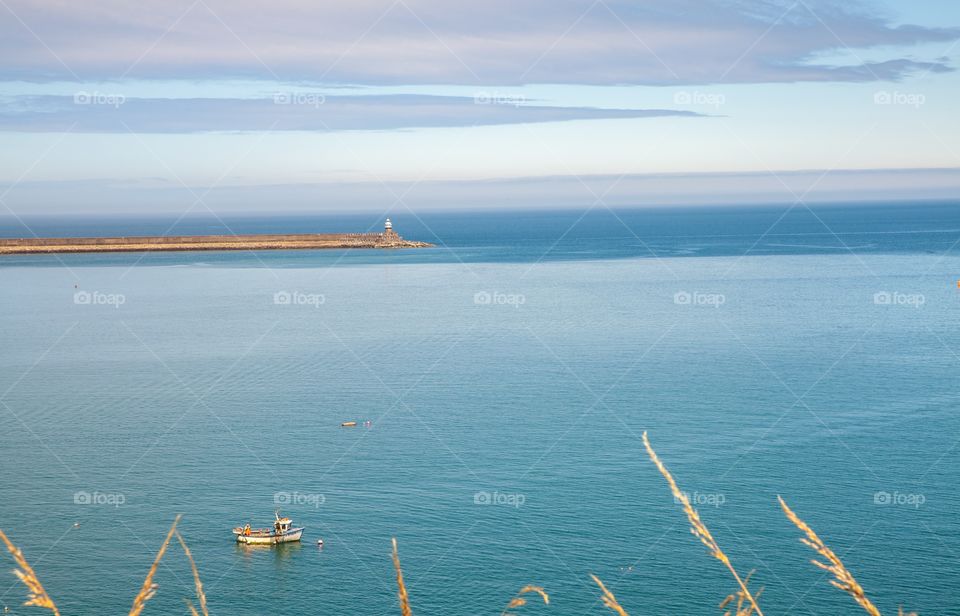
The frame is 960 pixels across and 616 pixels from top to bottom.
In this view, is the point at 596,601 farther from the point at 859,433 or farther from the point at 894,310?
the point at 894,310

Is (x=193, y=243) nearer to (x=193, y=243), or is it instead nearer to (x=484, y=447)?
(x=193, y=243)

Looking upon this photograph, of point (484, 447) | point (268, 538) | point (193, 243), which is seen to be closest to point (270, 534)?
point (268, 538)

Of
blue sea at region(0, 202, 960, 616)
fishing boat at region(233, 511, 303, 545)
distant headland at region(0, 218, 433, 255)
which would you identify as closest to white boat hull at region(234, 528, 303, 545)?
fishing boat at region(233, 511, 303, 545)

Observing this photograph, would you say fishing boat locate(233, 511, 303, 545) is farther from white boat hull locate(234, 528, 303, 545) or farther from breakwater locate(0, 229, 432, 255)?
breakwater locate(0, 229, 432, 255)

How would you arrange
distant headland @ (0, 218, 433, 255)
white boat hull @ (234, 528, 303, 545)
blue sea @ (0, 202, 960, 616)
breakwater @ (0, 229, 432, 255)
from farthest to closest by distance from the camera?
distant headland @ (0, 218, 433, 255), breakwater @ (0, 229, 432, 255), white boat hull @ (234, 528, 303, 545), blue sea @ (0, 202, 960, 616)

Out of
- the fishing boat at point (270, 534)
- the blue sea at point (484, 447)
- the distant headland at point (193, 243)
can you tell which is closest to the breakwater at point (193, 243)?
the distant headland at point (193, 243)

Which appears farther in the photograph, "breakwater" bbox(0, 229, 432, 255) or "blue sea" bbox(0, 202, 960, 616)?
"breakwater" bbox(0, 229, 432, 255)
